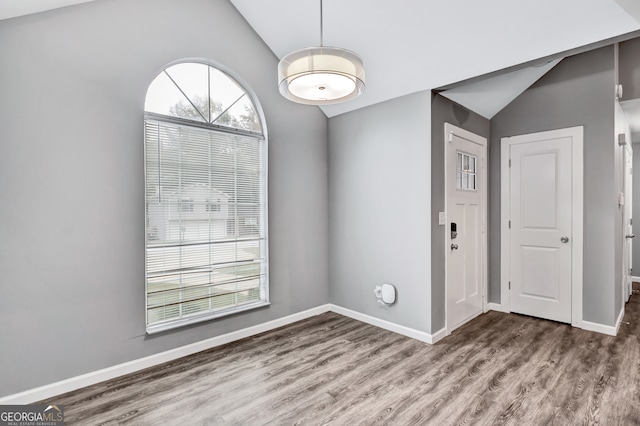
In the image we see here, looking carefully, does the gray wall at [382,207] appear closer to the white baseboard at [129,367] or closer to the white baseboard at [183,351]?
the white baseboard at [183,351]

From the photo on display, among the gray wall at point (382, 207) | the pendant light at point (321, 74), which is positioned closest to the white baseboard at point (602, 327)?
the gray wall at point (382, 207)

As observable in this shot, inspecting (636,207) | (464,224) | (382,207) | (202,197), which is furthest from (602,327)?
(202,197)

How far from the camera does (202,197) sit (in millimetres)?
3113

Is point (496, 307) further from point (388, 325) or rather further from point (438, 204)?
point (438, 204)

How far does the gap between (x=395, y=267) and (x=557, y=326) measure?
1.90m

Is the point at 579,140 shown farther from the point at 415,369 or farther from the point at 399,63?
the point at 415,369

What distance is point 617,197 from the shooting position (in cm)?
340

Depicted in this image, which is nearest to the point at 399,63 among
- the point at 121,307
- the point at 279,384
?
the point at 279,384

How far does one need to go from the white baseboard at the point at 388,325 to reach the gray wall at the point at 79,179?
63.0 inches

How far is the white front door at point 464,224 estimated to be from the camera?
3.47 meters

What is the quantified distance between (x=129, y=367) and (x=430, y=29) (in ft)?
12.0

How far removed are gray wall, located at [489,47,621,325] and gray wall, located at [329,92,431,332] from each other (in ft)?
5.48

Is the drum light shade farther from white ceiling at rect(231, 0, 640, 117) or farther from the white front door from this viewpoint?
the white front door

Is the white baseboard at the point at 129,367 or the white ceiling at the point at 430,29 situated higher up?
the white ceiling at the point at 430,29
